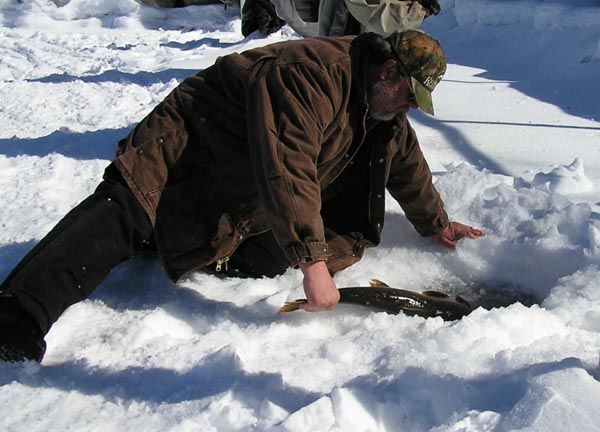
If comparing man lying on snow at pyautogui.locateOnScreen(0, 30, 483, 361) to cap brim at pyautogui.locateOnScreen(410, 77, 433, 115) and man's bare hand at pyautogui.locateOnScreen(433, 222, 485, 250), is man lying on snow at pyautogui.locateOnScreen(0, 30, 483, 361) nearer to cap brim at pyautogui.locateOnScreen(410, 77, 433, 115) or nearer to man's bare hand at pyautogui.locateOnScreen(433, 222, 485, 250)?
cap brim at pyautogui.locateOnScreen(410, 77, 433, 115)

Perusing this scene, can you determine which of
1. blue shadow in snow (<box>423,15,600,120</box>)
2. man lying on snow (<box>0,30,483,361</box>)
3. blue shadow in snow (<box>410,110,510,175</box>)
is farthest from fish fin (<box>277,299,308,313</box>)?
blue shadow in snow (<box>423,15,600,120</box>)

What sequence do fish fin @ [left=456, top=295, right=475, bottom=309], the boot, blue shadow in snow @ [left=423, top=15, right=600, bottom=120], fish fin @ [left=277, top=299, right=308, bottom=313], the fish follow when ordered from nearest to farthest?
the boot → fish fin @ [left=277, top=299, right=308, bottom=313] → the fish → fish fin @ [left=456, top=295, right=475, bottom=309] → blue shadow in snow @ [left=423, top=15, right=600, bottom=120]

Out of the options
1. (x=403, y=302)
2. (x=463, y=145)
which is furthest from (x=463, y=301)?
(x=463, y=145)

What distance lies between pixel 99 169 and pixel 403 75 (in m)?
2.60

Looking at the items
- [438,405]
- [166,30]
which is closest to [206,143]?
[438,405]

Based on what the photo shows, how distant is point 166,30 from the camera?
13781 mm

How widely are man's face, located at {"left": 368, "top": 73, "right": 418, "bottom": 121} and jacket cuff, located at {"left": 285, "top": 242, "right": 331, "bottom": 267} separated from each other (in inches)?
23.9

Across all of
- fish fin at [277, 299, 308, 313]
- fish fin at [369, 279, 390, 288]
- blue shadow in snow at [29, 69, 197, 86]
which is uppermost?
fish fin at [277, 299, 308, 313]

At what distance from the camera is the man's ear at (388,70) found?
2408 mm

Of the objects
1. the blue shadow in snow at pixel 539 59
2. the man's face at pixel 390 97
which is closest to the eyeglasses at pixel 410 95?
the man's face at pixel 390 97

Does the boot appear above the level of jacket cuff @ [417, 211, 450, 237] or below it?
above

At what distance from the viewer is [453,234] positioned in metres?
3.33

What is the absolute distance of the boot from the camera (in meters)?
2.23

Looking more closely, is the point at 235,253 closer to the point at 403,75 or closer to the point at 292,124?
the point at 292,124
